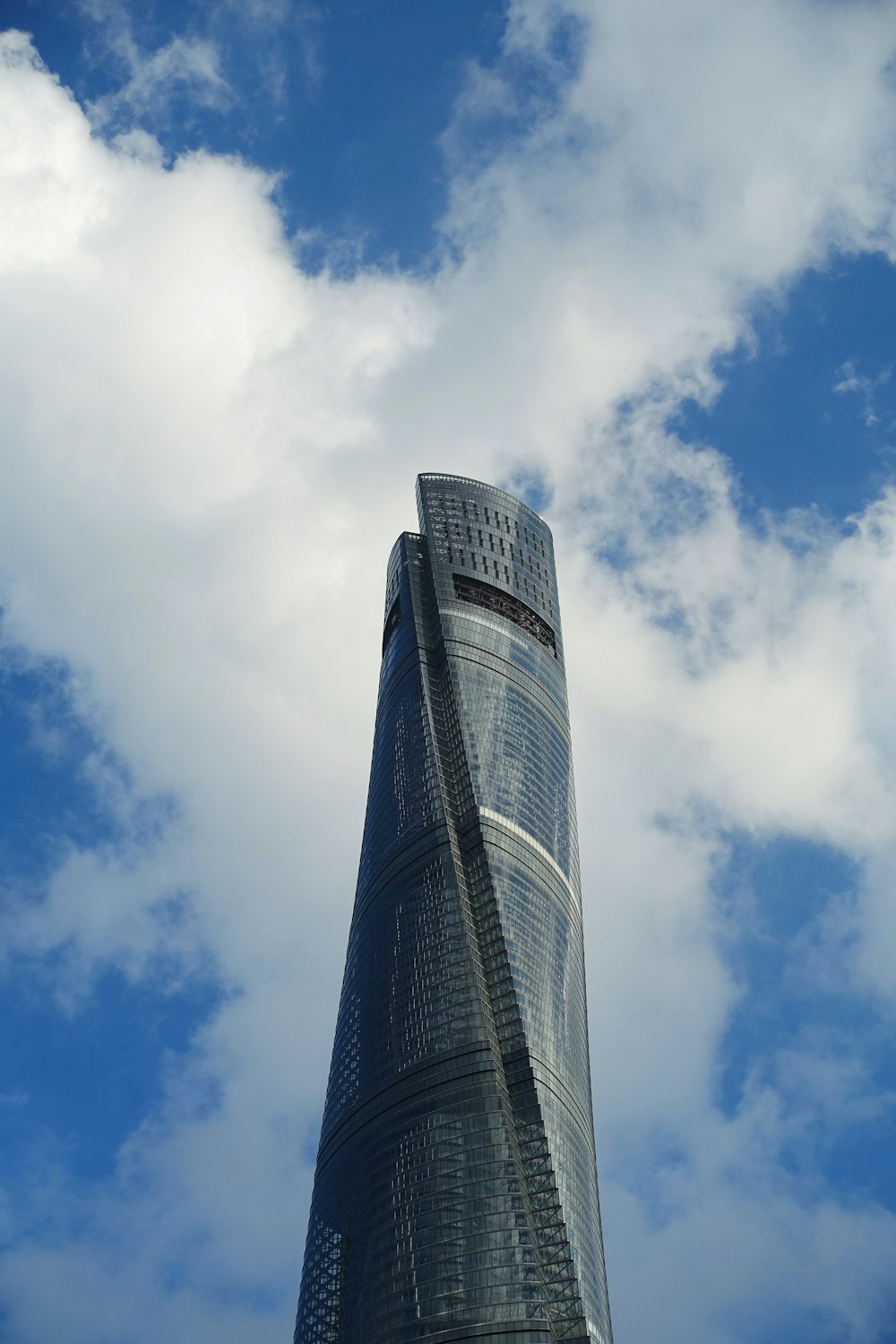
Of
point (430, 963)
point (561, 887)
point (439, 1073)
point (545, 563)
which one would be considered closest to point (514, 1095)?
point (439, 1073)

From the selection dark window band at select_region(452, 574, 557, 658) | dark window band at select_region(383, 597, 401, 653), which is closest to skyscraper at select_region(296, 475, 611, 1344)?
dark window band at select_region(452, 574, 557, 658)

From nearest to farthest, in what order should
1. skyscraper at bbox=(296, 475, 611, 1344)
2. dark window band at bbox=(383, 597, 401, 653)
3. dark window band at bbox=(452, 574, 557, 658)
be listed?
skyscraper at bbox=(296, 475, 611, 1344) < dark window band at bbox=(452, 574, 557, 658) < dark window band at bbox=(383, 597, 401, 653)

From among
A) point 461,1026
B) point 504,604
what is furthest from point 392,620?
point 461,1026

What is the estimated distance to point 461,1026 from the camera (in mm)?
105062

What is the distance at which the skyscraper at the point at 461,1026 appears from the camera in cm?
9469

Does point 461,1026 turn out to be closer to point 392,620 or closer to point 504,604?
point 504,604

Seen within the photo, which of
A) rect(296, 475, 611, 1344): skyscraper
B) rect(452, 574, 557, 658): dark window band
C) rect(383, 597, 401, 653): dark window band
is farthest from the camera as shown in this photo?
rect(383, 597, 401, 653): dark window band

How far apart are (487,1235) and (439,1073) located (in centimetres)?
1364

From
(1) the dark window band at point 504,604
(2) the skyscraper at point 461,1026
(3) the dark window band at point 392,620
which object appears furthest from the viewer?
(3) the dark window band at point 392,620

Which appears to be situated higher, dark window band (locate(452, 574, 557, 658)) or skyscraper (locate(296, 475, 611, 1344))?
dark window band (locate(452, 574, 557, 658))

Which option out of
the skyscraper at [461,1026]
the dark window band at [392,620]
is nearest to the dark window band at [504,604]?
the skyscraper at [461,1026]

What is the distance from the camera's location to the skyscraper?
94.7m

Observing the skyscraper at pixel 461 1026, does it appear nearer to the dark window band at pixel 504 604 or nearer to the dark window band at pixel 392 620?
the dark window band at pixel 504 604

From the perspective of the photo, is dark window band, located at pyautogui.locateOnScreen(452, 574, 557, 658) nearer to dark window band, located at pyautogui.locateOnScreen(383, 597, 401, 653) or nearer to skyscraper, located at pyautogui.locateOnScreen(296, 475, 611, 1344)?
skyscraper, located at pyautogui.locateOnScreen(296, 475, 611, 1344)
